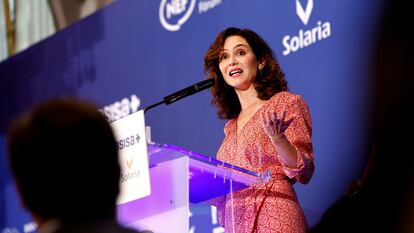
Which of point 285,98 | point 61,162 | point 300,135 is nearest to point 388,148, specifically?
point 300,135

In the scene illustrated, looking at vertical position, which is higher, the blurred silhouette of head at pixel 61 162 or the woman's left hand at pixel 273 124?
the woman's left hand at pixel 273 124

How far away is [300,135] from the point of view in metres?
3.50

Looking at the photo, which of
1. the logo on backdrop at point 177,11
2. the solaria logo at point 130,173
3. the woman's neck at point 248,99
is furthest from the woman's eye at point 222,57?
the solaria logo at point 130,173

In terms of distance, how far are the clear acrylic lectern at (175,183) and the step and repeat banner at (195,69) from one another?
0.67 metres

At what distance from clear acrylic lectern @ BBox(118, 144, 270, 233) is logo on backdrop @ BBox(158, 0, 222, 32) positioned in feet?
5.35

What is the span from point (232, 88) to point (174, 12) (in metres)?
1.15

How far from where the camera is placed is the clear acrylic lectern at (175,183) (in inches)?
118

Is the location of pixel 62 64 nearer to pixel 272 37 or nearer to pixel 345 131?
pixel 272 37

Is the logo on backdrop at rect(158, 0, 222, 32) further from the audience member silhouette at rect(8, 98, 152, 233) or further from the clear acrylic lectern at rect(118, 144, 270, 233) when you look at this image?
the audience member silhouette at rect(8, 98, 152, 233)

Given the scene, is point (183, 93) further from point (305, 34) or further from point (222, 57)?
point (305, 34)

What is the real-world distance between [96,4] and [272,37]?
2.43 m

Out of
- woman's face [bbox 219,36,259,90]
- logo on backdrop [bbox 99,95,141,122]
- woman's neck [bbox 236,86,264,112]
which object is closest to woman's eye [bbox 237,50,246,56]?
woman's face [bbox 219,36,259,90]

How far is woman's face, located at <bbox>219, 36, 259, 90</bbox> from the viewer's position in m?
3.86

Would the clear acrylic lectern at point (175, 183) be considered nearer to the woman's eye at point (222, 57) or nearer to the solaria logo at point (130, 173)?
the solaria logo at point (130, 173)
